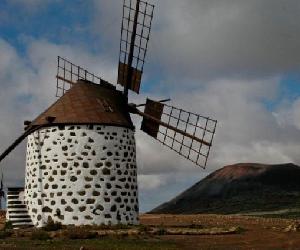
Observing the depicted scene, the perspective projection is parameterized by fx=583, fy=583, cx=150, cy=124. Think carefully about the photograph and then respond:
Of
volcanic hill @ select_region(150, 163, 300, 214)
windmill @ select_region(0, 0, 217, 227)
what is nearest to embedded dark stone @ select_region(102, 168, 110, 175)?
windmill @ select_region(0, 0, 217, 227)

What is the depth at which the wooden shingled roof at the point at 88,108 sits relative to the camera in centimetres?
2847

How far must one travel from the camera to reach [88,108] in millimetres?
29000

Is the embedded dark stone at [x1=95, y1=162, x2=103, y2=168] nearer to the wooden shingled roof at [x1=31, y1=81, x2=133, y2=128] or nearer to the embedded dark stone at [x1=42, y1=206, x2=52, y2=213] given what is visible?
the wooden shingled roof at [x1=31, y1=81, x2=133, y2=128]

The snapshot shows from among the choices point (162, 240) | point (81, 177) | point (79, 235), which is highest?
point (81, 177)

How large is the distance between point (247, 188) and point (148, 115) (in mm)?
49837

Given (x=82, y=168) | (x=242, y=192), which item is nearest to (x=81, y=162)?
(x=82, y=168)

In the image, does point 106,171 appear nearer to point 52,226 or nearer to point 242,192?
point 52,226

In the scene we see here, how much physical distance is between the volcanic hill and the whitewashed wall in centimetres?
3903

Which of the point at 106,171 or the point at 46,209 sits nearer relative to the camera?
the point at 46,209

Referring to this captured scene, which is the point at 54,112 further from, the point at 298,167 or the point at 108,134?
the point at 298,167

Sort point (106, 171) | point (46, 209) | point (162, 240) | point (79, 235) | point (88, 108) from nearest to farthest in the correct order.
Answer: point (162, 240), point (79, 235), point (46, 209), point (106, 171), point (88, 108)

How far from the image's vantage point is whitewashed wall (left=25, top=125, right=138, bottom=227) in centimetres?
2752

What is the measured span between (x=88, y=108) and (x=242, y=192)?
52.2 m

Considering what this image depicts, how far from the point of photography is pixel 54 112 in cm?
2912
